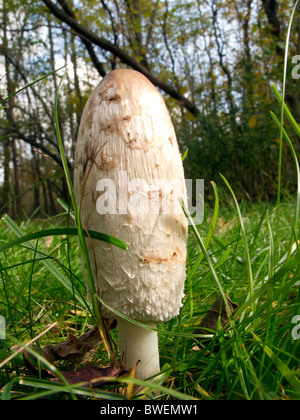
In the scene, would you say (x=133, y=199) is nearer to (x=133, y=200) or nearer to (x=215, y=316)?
(x=133, y=200)

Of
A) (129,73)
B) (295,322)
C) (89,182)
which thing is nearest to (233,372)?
(295,322)

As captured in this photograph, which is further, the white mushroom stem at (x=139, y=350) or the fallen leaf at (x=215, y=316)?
the fallen leaf at (x=215, y=316)

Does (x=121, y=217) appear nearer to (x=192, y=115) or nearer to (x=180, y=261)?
(x=180, y=261)

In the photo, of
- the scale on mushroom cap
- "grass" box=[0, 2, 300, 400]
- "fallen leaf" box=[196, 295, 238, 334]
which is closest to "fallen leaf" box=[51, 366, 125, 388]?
"grass" box=[0, 2, 300, 400]

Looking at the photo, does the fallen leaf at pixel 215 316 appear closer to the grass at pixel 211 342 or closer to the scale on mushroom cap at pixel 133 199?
the grass at pixel 211 342

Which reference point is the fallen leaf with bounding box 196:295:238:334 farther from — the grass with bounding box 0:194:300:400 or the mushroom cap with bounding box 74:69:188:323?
the mushroom cap with bounding box 74:69:188:323

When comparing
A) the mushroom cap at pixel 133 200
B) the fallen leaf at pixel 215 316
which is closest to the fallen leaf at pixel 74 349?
the mushroom cap at pixel 133 200

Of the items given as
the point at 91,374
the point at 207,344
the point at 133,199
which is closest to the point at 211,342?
the point at 207,344
